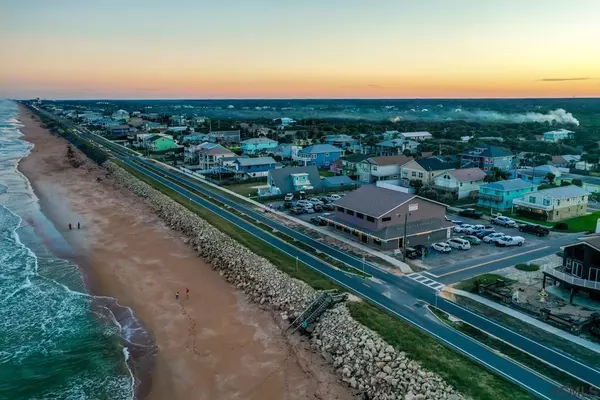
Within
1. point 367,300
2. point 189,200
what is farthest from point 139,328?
point 189,200

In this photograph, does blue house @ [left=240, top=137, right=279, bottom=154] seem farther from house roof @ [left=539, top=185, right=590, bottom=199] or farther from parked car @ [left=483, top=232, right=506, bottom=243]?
parked car @ [left=483, top=232, right=506, bottom=243]

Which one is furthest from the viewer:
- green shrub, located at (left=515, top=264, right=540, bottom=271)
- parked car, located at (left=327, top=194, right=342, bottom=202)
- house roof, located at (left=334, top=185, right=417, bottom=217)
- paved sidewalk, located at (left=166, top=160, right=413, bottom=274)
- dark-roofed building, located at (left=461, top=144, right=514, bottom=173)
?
dark-roofed building, located at (left=461, top=144, right=514, bottom=173)

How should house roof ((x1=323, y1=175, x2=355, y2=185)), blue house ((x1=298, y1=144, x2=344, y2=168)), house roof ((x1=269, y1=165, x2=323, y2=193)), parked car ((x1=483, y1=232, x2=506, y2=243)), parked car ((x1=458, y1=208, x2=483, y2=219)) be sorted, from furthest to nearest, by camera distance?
1. blue house ((x1=298, y1=144, x2=344, y2=168))
2. house roof ((x1=323, y1=175, x2=355, y2=185))
3. house roof ((x1=269, y1=165, x2=323, y2=193))
4. parked car ((x1=458, y1=208, x2=483, y2=219))
5. parked car ((x1=483, y1=232, x2=506, y2=243))

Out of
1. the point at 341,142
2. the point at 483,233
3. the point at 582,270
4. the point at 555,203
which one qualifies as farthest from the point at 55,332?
the point at 341,142

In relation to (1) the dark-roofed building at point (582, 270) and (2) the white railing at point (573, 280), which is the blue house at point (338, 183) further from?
(1) the dark-roofed building at point (582, 270)

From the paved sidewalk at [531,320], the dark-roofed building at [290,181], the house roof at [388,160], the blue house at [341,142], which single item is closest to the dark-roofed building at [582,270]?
the paved sidewalk at [531,320]

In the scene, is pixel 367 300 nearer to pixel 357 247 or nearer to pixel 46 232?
pixel 357 247

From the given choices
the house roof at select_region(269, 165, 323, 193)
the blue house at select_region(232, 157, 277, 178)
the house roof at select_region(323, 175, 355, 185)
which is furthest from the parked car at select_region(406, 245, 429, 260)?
the blue house at select_region(232, 157, 277, 178)
